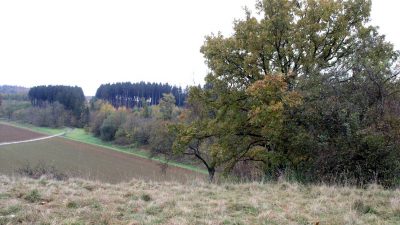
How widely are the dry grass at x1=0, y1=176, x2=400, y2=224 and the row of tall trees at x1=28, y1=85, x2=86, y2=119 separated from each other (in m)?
87.1

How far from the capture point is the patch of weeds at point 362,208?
501 centimetres

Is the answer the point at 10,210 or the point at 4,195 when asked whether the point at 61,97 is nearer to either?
the point at 4,195

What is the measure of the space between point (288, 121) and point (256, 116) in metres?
1.72

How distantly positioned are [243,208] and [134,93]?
10096cm

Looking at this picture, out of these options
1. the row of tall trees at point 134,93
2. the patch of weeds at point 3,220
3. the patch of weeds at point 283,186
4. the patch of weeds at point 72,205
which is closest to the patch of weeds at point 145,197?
the patch of weeds at point 72,205

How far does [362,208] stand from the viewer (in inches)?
201

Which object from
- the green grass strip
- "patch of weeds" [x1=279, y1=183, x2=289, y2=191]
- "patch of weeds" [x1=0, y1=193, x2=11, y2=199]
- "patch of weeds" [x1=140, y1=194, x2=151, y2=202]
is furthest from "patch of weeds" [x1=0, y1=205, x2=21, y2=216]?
the green grass strip

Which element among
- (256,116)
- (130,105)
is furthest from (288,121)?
(130,105)

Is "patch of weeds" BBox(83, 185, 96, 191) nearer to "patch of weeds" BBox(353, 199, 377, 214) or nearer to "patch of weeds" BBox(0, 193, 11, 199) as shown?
"patch of weeds" BBox(0, 193, 11, 199)

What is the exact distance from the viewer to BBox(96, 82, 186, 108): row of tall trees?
332ft

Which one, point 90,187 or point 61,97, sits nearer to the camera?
point 90,187

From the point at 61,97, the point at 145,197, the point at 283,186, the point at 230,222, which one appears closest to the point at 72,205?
the point at 145,197

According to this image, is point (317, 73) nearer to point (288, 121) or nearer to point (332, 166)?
point (288, 121)

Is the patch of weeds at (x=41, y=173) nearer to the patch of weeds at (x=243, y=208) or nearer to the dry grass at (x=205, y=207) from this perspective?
the dry grass at (x=205, y=207)
